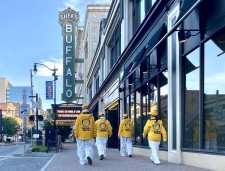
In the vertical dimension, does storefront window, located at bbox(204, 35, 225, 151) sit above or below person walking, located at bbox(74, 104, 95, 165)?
above

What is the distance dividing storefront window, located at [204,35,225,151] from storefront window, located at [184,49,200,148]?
547 mm

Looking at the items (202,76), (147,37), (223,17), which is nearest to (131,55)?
(147,37)

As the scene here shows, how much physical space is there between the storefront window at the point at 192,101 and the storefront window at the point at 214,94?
1.79 ft

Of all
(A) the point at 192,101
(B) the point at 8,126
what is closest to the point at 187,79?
(A) the point at 192,101

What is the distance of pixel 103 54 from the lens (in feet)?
114

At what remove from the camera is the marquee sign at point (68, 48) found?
46.2m

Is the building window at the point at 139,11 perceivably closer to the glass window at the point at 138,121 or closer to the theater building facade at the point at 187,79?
the theater building facade at the point at 187,79

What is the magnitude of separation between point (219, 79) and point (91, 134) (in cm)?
434

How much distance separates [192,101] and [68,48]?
35364 mm

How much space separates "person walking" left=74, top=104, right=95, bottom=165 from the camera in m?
12.6

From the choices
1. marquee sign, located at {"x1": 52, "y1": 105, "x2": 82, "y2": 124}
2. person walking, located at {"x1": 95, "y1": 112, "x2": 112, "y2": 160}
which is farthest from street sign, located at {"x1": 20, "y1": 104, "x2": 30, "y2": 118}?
marquee sign, located at {"x1": 52, "y1": 105, "x2": 82, "y2": 124}

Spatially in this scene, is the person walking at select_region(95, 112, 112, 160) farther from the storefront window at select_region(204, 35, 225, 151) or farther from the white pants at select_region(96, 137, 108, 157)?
the storefront window at select_region(204, 35, 225, 151)

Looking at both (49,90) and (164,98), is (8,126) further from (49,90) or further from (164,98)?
(164,98)

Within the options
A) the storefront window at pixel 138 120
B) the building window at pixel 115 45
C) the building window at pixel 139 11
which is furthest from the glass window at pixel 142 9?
the building window at pixel 115 45
